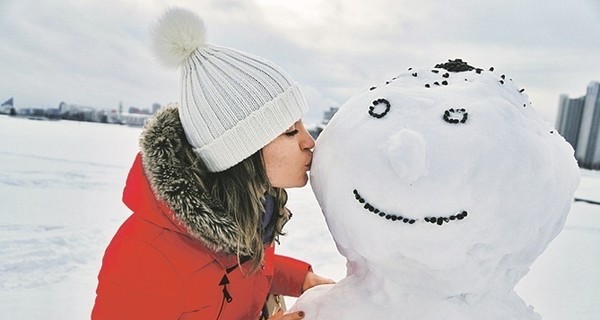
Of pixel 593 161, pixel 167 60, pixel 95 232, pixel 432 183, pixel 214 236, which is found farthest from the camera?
pixel 593 161

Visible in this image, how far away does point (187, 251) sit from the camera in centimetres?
114

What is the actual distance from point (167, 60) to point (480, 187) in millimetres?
813

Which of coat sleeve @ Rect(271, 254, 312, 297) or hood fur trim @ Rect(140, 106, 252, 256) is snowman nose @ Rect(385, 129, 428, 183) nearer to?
hood fur trim @ Rect(140, 106, 252, 256)

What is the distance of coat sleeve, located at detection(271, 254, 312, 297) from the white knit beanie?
1.62ft

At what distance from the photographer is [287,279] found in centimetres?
154

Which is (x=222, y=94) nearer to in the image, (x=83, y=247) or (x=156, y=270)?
(x=156, y=270)

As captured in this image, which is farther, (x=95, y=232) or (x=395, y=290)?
(x=95, y=232)

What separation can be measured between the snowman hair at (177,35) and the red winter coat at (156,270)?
28 cm

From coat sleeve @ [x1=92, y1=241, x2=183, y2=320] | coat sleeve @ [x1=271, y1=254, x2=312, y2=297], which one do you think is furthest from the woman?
coat sleeve @ [x1=271, y1=254, x2=312, y2=297]

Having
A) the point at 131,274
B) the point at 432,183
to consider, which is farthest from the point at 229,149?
the point at 432,183

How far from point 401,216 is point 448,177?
12 centimetres

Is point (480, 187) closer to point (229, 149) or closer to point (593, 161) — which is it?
point (229, 149)

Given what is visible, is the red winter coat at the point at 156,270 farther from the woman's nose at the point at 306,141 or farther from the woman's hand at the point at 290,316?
the woman's nose at the point at 306,141

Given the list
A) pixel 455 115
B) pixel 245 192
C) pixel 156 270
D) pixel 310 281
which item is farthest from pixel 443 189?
pixel 310 281
